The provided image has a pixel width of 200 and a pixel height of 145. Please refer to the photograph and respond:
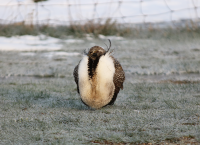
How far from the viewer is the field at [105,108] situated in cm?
281

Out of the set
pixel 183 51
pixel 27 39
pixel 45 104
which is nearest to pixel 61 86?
pixel 45 104

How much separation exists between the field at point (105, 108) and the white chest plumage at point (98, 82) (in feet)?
0.49

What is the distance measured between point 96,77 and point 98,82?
0.06 meters

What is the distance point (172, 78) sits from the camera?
6145 millimetres

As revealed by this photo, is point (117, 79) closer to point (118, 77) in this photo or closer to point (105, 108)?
point (118, 77)

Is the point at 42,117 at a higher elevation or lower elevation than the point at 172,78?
higher

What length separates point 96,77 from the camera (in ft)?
11.7

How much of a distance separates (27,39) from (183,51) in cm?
587

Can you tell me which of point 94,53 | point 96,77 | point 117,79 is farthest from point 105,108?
point 94,53

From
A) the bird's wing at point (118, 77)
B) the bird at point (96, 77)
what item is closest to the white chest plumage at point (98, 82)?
the bird at point (96, 77)

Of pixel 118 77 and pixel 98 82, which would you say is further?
pixel 118 77

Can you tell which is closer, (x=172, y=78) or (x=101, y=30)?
(x=172, y=78)

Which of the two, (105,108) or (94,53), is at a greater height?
(94,53)

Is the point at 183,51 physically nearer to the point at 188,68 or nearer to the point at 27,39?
the point at 188,68
